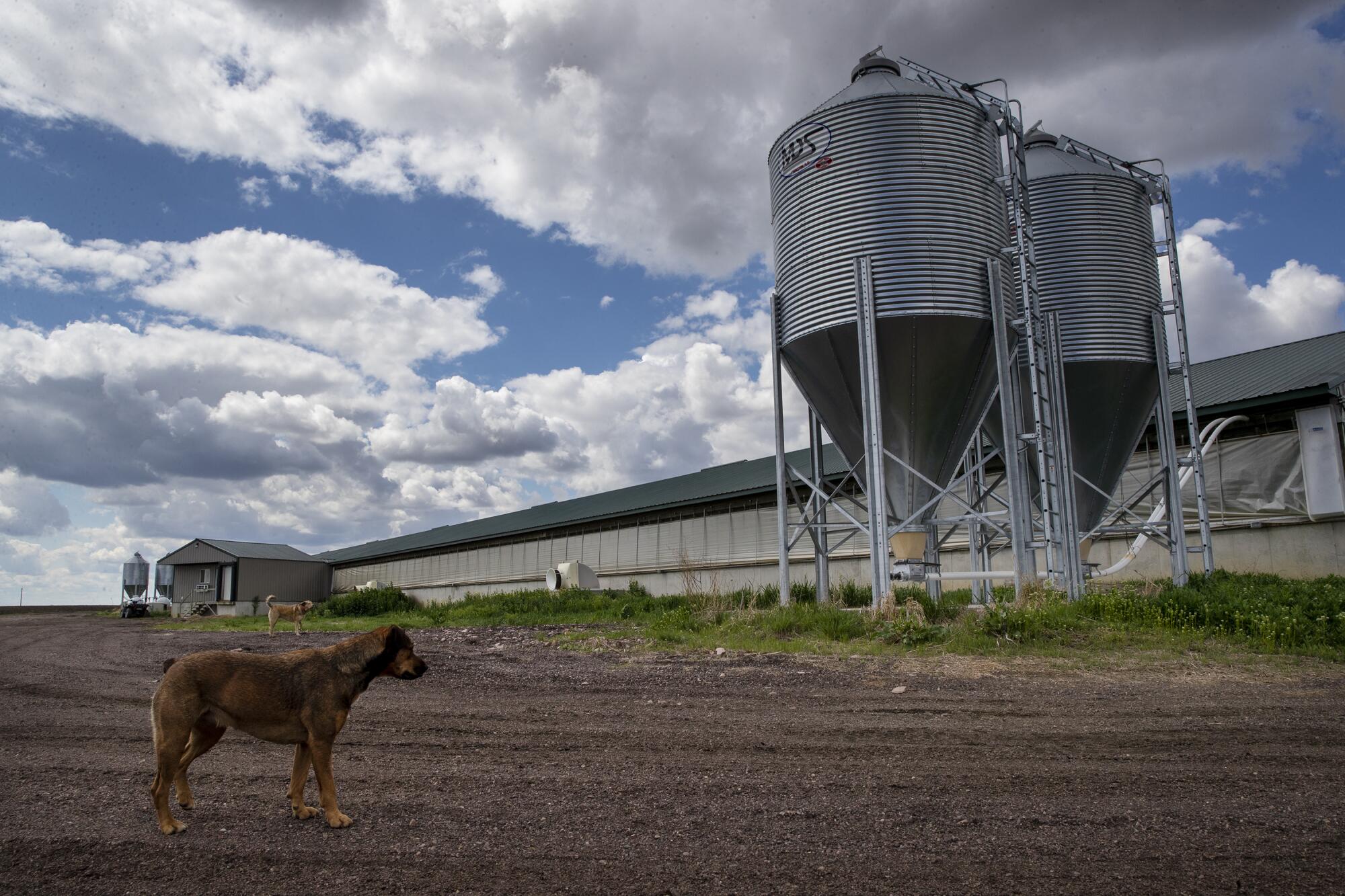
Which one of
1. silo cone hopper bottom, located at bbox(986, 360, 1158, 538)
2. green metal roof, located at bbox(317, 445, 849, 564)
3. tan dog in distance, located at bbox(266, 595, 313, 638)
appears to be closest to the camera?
silo cone hopper bottom, located at bbox(986, 360, 1158, 538)

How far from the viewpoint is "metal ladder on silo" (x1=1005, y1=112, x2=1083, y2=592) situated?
13914 millimetres

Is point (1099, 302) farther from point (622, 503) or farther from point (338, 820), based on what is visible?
point (622, 503)

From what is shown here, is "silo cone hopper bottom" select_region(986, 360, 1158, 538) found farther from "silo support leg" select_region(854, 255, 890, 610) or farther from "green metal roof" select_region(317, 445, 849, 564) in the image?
"green metal roof" select_region(317, 445, 849, 564)

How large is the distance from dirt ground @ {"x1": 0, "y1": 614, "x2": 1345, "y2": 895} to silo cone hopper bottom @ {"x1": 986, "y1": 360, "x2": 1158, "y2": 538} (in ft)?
27.9

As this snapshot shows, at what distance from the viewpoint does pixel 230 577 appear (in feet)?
154

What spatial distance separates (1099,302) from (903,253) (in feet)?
17.6

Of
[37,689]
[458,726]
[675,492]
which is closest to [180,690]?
[458,726]

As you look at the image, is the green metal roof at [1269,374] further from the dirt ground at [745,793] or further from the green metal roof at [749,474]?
the dirt ground at [745,793]

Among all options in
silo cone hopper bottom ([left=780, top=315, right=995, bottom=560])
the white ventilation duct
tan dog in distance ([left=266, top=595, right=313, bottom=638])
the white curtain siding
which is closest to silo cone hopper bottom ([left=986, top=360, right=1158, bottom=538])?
the white curtain siding

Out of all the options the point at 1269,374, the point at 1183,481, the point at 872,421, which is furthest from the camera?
the point at 1269,374

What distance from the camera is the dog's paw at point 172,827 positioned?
452cm

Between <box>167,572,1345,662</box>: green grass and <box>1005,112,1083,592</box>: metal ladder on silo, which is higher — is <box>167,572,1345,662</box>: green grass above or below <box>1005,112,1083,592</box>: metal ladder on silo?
below

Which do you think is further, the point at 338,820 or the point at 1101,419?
the point at 1101,419

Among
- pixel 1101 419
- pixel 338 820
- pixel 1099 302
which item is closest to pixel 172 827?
pixel 338 820
